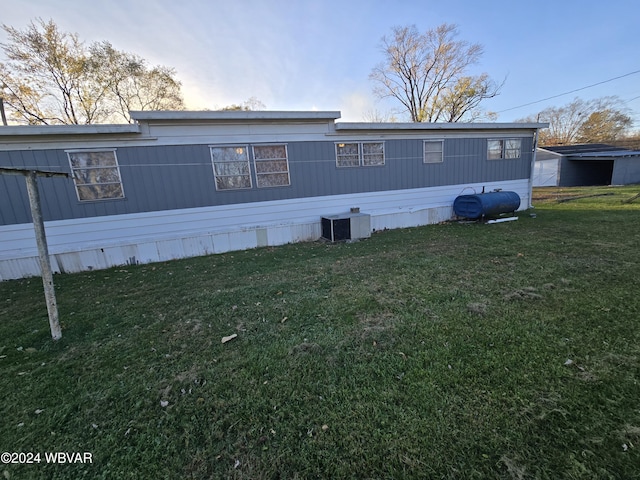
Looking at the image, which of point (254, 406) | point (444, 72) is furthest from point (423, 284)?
point (444, 72)

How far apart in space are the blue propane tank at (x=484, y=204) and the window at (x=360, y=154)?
115 inches

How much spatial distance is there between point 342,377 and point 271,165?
234 inches

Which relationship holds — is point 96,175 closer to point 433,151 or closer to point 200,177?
point 200,177

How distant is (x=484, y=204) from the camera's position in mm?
8109

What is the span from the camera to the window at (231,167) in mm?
6668

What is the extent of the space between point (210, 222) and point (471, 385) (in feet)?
20.6

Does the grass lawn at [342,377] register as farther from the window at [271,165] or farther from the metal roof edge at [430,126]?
the metal roof edge at [430,126]

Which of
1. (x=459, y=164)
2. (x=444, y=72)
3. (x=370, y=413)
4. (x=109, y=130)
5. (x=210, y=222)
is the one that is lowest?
(x=370, y=413)

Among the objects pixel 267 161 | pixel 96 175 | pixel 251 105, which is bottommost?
pixel 96 175

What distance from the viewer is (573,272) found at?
388 centimetres

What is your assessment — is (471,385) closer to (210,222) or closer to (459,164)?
(210,222)

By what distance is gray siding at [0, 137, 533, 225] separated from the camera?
18.4 ft

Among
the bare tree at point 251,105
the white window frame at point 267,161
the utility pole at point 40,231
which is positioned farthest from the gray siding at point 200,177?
the bare tree at point 251,105

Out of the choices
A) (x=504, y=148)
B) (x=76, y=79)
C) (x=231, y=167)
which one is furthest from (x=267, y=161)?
(x=76, y=79)
